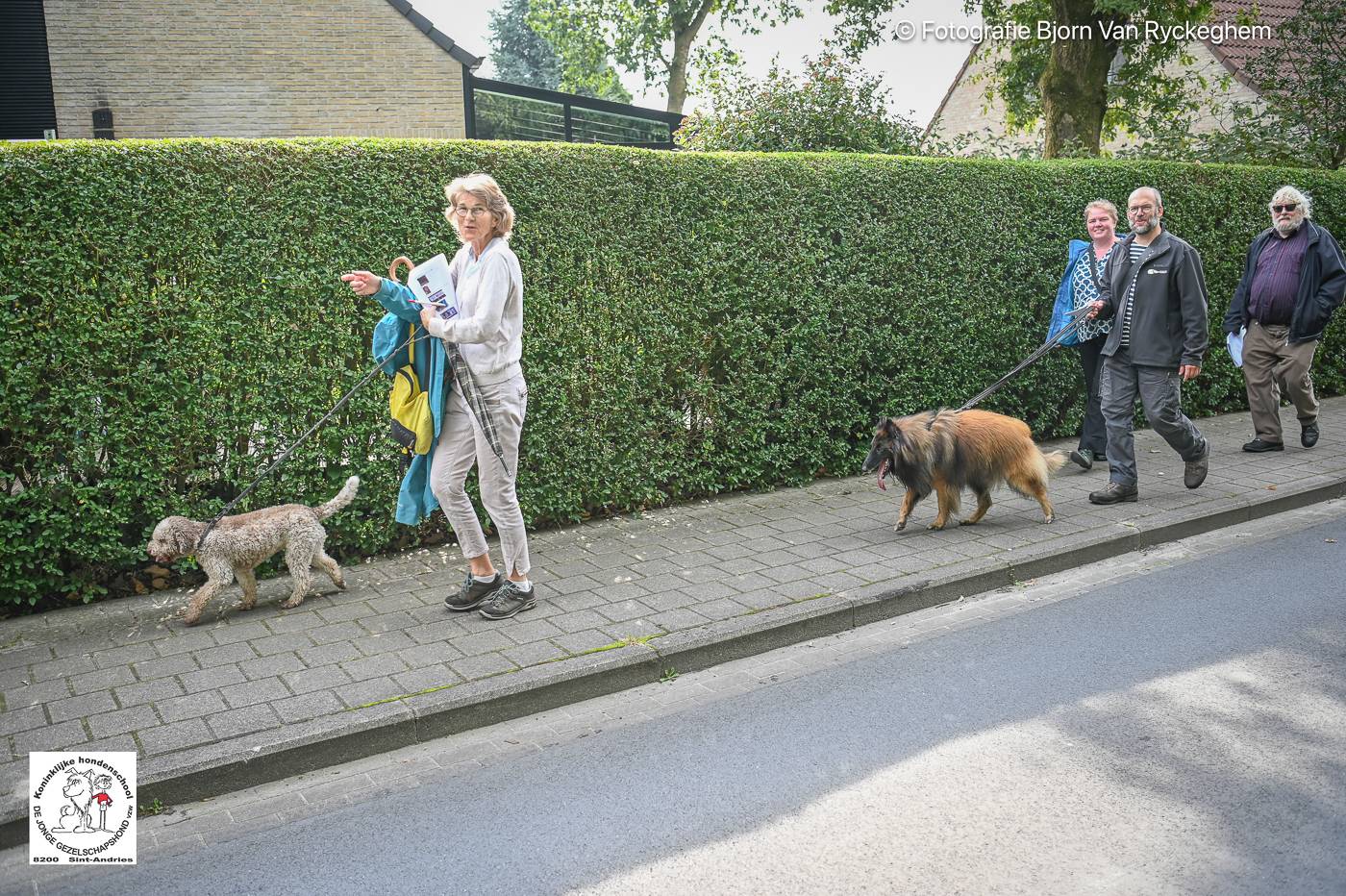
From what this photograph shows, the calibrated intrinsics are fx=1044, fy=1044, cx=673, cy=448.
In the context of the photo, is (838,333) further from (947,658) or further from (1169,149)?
(1169,149)

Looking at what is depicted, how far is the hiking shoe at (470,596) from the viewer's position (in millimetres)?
5703

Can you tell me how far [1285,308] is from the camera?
382 inches

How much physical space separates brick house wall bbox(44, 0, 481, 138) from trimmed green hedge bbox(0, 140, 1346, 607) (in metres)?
13.5

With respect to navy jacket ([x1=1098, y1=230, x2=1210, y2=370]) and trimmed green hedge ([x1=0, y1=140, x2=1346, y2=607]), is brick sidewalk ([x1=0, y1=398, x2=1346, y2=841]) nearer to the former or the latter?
trimmed green hedge ([x1=0, y1=140, x2=1346, y2=607])

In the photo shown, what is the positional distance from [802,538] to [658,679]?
2.32 m

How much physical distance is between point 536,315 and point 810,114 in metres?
5.66

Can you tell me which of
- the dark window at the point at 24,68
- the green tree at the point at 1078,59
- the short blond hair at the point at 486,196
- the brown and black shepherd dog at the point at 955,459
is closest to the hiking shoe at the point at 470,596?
the short blond hair at the point at 486,196

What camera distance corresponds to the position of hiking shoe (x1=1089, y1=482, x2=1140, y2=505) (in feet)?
26.2

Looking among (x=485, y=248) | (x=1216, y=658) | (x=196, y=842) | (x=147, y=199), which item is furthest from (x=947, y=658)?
(x=147, y=199)

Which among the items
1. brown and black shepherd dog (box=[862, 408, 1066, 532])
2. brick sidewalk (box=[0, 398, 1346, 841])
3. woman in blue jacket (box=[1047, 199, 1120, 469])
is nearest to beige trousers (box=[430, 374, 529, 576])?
brick sidewalk (box=[0, 398, 1346, 841])

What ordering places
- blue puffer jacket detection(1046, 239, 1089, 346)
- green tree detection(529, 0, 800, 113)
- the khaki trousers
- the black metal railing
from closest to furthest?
1. blue puffer jacket detection(1046, 239, 1089, 346)
2. the khaki trousers
3. the black metal railing
4. green tree detection(529, 0, 800, 113)

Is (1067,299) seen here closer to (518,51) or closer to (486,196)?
(486,196)

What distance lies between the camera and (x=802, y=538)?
7.18 meters

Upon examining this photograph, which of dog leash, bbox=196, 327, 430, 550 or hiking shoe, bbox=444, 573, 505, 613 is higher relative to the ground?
dog leash, bbox=196, 327, 430, 550
